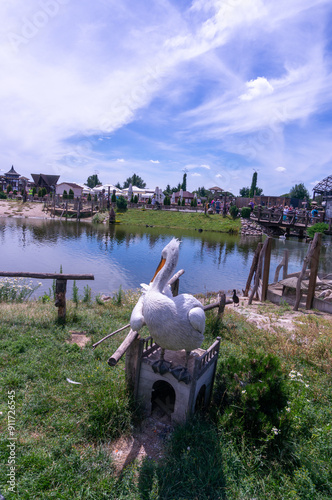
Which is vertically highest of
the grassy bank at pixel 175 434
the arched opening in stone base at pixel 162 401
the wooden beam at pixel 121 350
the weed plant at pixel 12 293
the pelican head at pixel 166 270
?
the pelican head at pixel 166 270

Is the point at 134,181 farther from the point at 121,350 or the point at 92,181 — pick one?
the point at 121,350

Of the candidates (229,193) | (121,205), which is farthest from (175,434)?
(229,193)

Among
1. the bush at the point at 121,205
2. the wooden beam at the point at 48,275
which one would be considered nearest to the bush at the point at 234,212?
the bush at the point at 121,205

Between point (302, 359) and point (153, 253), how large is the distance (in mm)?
15293

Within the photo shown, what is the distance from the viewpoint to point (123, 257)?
1800cm

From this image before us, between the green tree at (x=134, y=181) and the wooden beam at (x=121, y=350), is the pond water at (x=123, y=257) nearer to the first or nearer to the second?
the wooden beam at (x=121, y=350)

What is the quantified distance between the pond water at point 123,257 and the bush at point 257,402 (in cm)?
651

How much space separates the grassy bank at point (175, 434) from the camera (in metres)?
2.63

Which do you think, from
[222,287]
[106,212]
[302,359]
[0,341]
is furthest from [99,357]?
[106,212]

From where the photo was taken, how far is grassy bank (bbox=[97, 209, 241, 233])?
35.5 metres

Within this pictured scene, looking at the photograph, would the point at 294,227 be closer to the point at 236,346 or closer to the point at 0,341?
the point at 236,346

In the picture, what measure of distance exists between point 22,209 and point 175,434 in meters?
42.1

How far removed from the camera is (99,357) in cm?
484

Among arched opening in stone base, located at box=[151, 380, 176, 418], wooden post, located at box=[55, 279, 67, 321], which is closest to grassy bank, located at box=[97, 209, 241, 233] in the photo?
wooden post, located at box=[55, 279, 67, 321]
